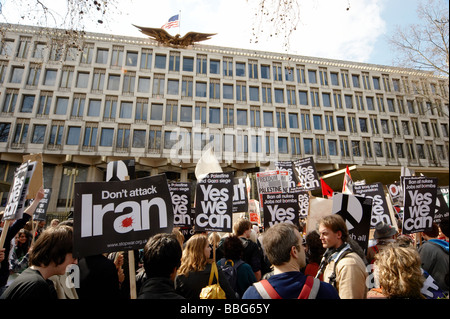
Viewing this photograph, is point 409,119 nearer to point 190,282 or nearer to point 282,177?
point 282,177

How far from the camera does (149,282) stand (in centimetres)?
201

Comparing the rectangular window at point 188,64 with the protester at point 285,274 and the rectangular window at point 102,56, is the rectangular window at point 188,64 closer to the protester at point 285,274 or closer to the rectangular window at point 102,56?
the rectangular window at point 102,56

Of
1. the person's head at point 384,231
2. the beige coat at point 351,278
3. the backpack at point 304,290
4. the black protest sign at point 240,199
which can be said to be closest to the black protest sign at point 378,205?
the person's head at point 384,231

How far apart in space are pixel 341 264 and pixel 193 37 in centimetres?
3453

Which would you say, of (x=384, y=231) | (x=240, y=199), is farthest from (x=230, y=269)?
(x=240, y=199)

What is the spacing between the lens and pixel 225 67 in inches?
1323

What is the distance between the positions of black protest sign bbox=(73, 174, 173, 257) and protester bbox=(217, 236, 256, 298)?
92 cm

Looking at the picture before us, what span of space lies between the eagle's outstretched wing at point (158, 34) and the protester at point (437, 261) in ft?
112

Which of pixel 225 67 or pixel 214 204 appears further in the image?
pixel 225 67

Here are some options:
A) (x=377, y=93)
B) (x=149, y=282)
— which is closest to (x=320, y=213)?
(x=149, y=282)

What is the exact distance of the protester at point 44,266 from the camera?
1747mm

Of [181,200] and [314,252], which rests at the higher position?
[181,200]

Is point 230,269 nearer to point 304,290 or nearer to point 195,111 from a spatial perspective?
point 304,290
